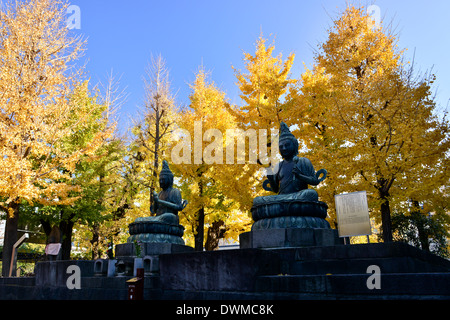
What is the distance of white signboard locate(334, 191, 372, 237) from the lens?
24.3 ft

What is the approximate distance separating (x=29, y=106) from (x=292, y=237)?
1003 cm

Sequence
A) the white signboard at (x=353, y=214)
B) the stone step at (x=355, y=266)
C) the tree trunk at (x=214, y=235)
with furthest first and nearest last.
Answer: the tree trunk at (x=214, y=235), the white signboard at (x=353, y=214), the stone step at (x=355, y=266)

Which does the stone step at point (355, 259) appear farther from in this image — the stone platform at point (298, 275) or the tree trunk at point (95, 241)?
the tree trunk at point (95, 241)

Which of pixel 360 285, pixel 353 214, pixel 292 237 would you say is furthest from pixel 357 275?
pixel 353 214

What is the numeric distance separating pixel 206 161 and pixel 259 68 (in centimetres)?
433

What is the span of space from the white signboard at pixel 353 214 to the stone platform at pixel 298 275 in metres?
1.68

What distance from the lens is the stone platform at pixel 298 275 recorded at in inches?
149

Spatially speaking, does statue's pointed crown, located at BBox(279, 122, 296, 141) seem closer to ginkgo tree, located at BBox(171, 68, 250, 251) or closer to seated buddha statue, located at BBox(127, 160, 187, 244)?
seated buddha statue, located at BBox(127, 160, 187, 244)

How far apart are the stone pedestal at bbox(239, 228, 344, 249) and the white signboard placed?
3.60 feet

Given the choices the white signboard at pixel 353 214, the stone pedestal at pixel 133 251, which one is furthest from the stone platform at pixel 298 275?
the white signboard at pixel 353 214

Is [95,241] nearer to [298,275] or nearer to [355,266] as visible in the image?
[298,275]

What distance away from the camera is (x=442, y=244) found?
14930mm

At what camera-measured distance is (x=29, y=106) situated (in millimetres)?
11156
